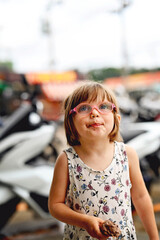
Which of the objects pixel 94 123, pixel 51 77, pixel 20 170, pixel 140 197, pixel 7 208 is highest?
pixel 94 123

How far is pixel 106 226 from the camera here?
2.93 feet

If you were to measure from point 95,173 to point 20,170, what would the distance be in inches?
65.9

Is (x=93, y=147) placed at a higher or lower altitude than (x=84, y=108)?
lower

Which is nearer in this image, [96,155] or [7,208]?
[96,155]

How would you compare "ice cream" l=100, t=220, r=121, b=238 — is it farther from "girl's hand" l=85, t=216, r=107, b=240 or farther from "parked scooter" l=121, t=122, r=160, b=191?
"parked scooter" l=121, t=122, r=160, b=191

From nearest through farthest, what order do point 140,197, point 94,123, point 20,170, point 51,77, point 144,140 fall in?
point 94,123 < point 140,197 < point 20,170 < point 144,140 < point 51,77

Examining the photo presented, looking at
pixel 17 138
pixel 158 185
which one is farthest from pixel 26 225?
pixel 158 185

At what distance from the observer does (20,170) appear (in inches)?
104

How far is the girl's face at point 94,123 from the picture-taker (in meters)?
1.04

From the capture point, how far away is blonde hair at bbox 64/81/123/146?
3.57 feet

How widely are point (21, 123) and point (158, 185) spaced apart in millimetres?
2076

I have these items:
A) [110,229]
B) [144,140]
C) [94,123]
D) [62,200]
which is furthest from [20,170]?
[110,229]

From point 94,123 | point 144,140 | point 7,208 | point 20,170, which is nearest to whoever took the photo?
point 94,123

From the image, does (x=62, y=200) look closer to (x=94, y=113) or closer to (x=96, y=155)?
(x=96, y=155)
